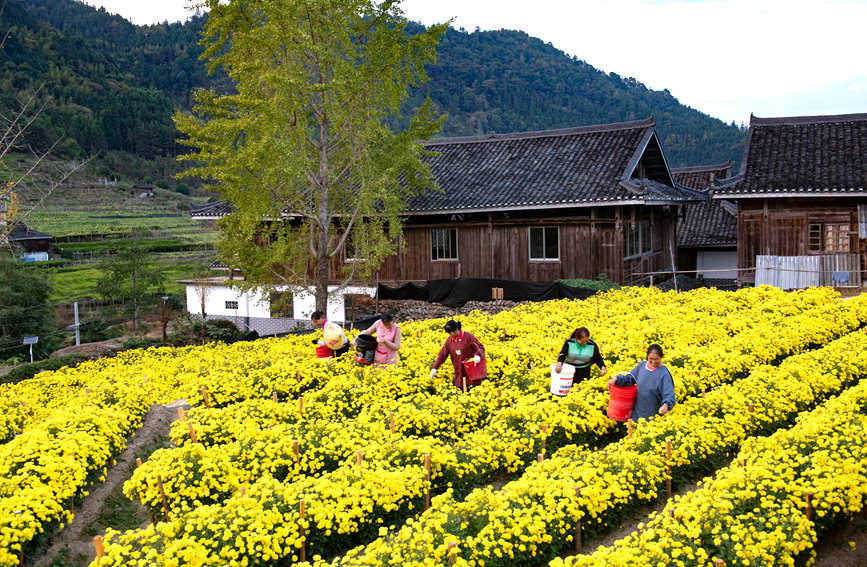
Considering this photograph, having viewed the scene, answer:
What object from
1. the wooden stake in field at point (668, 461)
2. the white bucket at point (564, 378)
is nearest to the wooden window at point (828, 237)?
the white bucket at point (564, 378)

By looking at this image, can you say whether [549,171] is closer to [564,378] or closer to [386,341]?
[386,341]

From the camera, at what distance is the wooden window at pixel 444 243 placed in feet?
87.5

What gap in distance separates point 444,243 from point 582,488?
19.7m

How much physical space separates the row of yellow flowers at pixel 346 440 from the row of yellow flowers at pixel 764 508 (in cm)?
216

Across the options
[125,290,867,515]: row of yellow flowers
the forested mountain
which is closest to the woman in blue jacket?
[125,290,867,515]: row of yellow flowers

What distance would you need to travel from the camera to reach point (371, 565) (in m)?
6.25

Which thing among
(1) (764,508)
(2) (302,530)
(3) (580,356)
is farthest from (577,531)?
(3) (580,356)

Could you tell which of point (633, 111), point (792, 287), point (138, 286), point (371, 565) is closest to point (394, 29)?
point (792, 287)

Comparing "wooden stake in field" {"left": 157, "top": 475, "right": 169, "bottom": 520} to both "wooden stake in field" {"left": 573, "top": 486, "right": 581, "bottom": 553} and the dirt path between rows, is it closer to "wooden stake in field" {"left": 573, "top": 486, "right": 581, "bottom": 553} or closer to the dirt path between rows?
the dirt path between rows

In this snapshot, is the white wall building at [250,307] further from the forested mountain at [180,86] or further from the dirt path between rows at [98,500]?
the forested mountain at [180,86]

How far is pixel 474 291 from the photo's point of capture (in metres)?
24.3

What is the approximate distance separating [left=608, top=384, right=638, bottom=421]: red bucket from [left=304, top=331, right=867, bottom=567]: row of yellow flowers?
58 cm

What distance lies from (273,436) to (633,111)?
13516 centimetres

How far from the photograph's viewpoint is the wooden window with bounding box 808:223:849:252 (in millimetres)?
23891
